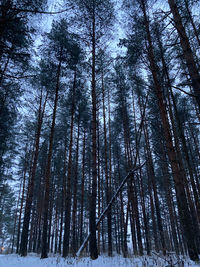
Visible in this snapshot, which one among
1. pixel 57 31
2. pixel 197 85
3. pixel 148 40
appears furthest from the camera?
pixel 57 31

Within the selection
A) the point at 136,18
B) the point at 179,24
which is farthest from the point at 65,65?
the point at 179,24

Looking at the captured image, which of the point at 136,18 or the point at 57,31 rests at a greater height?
Answer: the point at 57,31

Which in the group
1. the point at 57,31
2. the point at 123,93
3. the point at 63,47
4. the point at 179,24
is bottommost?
the point at 179,24

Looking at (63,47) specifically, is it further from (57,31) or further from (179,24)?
(179,24)

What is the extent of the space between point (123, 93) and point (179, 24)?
968cm

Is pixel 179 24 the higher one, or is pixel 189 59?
pixel 179 24

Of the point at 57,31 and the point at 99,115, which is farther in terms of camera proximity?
the point at 99,115

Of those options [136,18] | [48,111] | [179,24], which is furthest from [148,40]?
[48,111]

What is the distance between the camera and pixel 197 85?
3264 mm

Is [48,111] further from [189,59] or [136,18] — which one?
[189,59]

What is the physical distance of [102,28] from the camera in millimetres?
9508

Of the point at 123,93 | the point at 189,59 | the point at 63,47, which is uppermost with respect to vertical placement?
the point at 63,47

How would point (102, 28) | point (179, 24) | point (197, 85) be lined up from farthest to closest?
point (102, 28) < point (179, 24) < point (197, 85)

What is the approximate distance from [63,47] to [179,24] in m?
8.99
